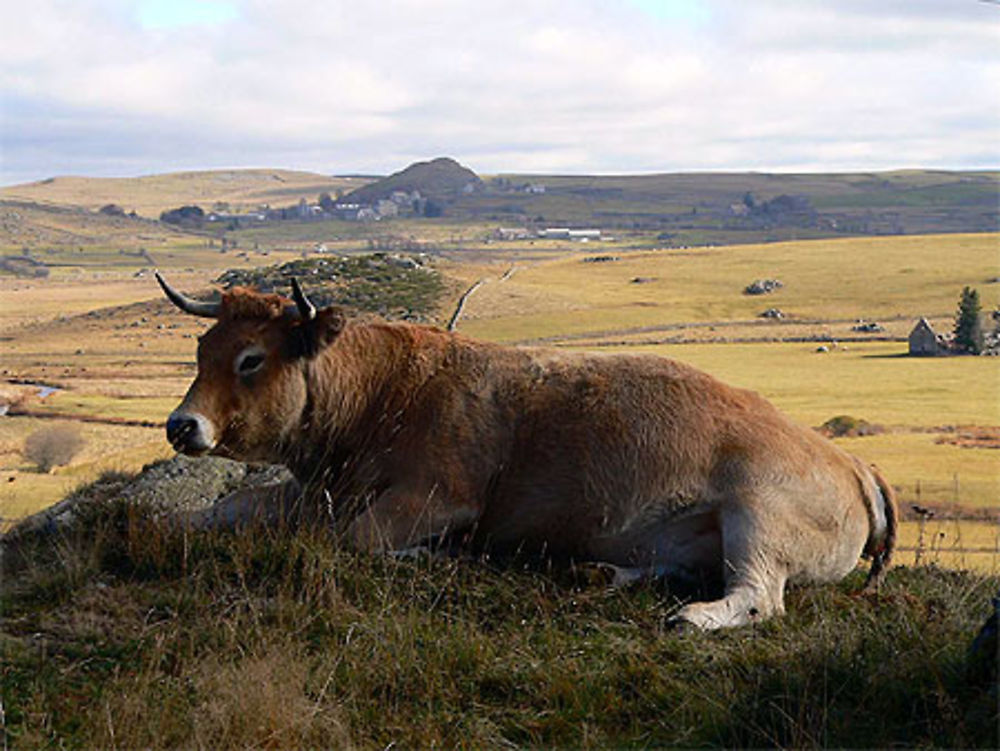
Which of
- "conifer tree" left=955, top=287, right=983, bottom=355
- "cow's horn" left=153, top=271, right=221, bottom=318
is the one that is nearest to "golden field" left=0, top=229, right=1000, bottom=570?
"conifer tree" left=955, top=287, right=983, bottom=355

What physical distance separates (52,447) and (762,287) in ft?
449

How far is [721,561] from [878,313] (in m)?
159

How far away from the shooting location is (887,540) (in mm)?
9789

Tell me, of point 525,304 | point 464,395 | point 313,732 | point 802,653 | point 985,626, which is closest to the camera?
point 313,732

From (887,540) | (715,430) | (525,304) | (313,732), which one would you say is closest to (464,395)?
(715,430)

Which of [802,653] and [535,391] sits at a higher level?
[535,391]

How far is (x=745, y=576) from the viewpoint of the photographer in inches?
342

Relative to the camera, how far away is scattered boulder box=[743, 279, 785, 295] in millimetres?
180875

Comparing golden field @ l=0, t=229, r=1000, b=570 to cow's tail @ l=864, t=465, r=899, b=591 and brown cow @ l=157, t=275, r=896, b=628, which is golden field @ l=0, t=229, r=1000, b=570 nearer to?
brown cow @ l=157, t=275, r=896, b=628

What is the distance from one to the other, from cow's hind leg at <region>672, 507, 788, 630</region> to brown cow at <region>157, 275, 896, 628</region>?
15 mm

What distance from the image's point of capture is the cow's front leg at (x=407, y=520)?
29.4ft

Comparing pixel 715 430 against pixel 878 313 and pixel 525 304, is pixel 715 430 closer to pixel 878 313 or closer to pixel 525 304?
pixel 525 304

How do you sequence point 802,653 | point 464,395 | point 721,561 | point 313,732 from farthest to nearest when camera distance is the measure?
point 464,395 → point 721,561 → point 802,653 → point 313,732

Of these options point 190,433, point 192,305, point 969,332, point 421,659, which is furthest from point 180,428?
point 969,332
